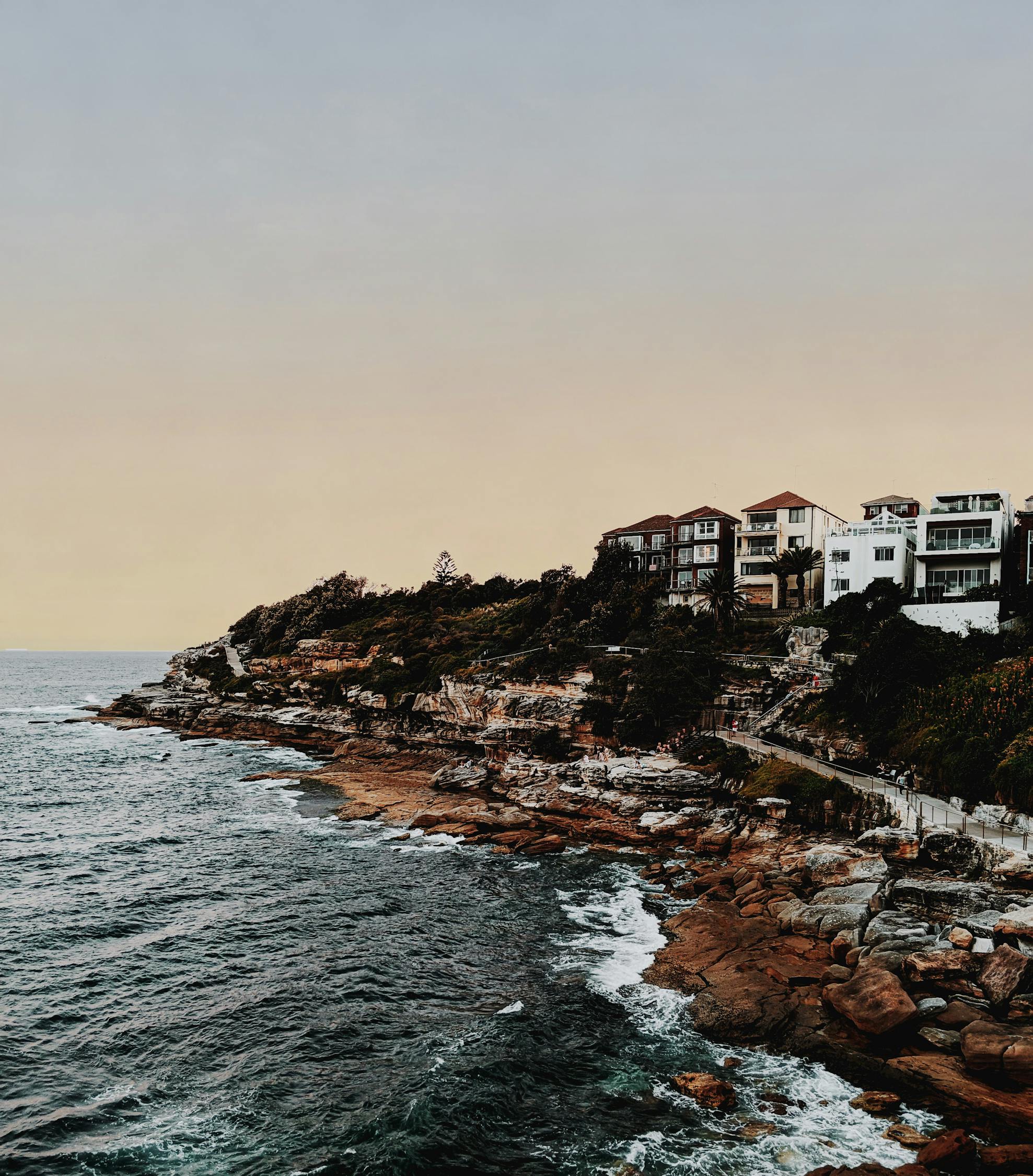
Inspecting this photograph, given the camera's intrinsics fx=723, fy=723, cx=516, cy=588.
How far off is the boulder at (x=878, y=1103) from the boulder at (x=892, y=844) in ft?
56.2

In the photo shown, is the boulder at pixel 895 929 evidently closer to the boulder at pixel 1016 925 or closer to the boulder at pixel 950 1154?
the boulder at pixel 1016 925

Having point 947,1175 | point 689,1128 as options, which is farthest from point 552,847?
point 947,1175

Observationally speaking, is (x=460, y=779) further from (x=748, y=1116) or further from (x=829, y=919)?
(x=748, y=1116)

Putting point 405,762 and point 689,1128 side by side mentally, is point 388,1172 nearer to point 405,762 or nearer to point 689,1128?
point 689,1128

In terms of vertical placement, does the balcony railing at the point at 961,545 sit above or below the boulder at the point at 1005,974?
Result: above

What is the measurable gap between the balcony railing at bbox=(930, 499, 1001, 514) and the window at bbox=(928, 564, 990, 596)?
5361 millimetres

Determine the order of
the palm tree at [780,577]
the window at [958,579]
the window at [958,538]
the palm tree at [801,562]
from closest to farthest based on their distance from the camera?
1. the window at [958,538]
2. the window at [958,579]
3. the palm tree at [801,562]
4. the palm tree at [780,577]

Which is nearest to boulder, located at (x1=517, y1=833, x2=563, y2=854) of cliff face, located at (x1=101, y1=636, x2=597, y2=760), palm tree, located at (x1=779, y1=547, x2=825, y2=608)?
cliff face, located at (x1=101, y1=636, x2=597, y2=760)

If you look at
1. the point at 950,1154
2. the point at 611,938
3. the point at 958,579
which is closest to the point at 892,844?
the point at 611,938

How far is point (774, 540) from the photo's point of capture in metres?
80.4

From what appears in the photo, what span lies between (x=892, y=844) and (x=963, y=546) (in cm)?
4047

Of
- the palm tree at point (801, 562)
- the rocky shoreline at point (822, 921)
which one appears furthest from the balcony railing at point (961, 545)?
the rocky shoreline at point (822, 921)

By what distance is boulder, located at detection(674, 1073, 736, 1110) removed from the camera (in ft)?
63.0

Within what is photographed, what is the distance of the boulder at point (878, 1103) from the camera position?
1852 centimetres
